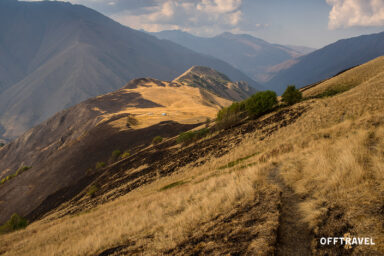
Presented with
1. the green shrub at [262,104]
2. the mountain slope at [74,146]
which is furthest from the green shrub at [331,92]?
the mountain slope at [74,146]

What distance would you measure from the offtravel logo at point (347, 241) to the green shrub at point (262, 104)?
2664 cm

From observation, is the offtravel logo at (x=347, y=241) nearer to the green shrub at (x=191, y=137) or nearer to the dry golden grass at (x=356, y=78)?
the green shrub at (x=191, y=137)

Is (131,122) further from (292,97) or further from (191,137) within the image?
(292,97)

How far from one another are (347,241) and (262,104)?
1063 inches

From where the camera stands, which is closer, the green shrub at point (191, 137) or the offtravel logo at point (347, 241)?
the offtravel logo at point (347, 241)

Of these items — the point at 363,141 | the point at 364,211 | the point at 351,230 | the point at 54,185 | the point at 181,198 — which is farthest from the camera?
the point at 54,185

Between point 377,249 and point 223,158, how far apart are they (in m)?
16.8

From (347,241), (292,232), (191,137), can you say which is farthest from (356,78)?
(347,241)

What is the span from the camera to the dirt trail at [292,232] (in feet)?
14.5

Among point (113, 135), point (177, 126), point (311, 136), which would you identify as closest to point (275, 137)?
point (311, 136)

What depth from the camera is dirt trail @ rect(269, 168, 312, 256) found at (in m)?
4.43

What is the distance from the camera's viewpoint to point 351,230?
4.40m

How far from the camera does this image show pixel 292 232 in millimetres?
4992

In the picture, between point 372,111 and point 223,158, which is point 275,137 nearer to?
point 223,158
